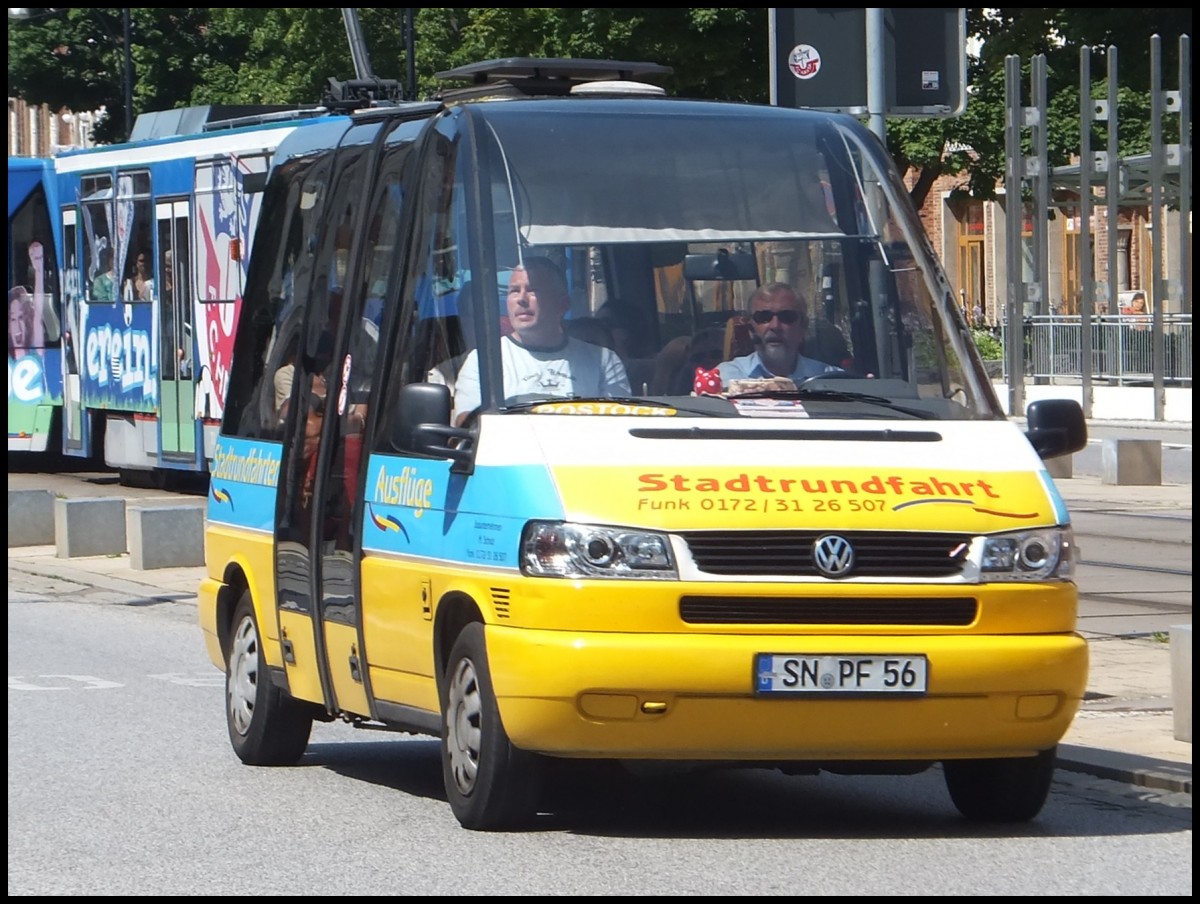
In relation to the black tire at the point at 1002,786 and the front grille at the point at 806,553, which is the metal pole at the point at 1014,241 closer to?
the black tire at the point at 1002,786

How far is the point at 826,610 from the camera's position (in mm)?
7586

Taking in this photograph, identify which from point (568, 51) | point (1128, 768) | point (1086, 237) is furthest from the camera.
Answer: point (568, 51)

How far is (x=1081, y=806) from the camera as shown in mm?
8844

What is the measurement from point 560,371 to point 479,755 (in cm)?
122

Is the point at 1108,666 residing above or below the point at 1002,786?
below

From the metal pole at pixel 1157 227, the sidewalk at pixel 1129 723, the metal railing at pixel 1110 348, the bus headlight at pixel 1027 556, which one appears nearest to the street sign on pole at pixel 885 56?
the sidewalk at pixel 1129 723

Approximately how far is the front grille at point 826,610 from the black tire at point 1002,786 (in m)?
0.70

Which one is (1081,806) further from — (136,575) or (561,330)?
(136,575)

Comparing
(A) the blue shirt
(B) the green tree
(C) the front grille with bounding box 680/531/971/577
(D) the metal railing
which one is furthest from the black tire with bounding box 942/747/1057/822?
(B) the green tree

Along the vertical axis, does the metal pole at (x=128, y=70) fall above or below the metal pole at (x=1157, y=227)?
above

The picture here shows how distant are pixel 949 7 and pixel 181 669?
5.16 meters

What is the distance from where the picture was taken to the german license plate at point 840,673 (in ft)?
24.6

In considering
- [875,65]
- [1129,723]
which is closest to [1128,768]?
[1129,723]

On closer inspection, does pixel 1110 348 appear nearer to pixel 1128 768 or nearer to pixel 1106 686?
pixel 1106 686
